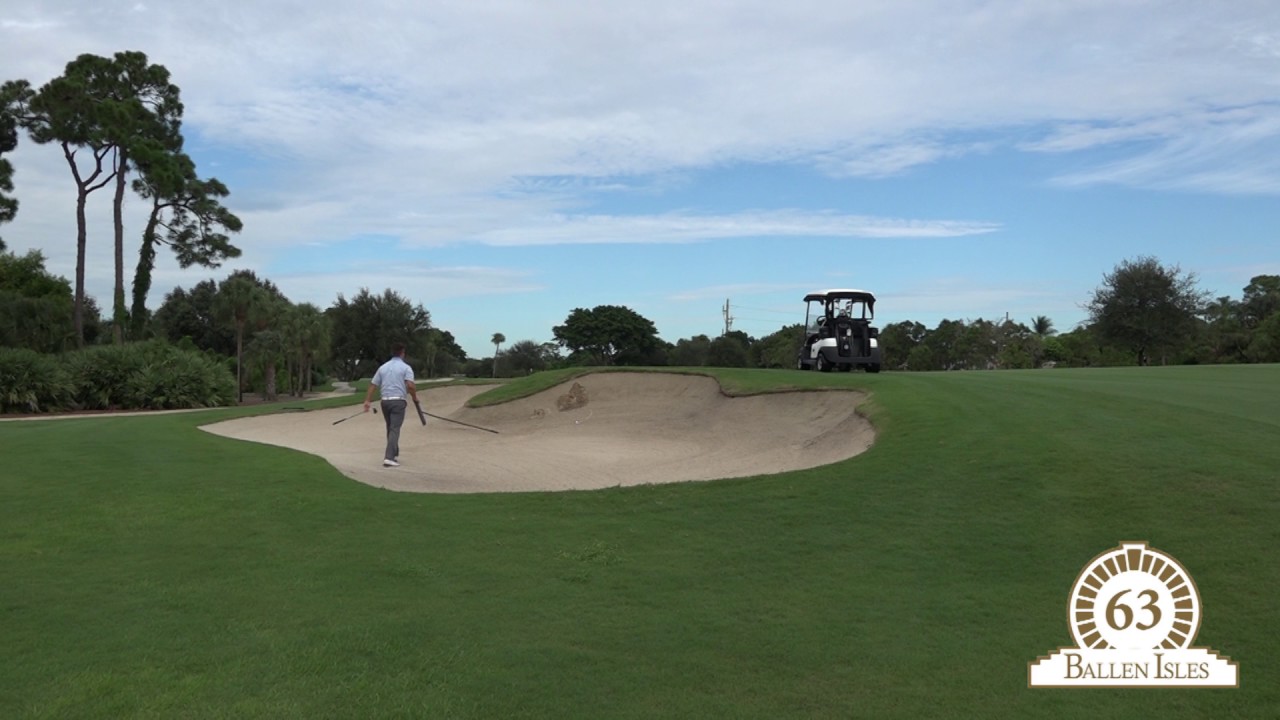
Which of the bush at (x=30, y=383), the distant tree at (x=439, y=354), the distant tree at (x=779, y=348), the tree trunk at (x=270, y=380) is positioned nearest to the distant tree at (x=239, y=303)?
the tree trunk at (x=270, y=380)

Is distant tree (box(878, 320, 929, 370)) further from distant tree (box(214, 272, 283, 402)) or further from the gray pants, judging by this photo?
the gray pants

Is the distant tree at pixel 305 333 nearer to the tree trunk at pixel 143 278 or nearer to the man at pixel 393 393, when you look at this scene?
the tree trunk at pixel 143 278

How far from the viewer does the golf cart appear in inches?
966

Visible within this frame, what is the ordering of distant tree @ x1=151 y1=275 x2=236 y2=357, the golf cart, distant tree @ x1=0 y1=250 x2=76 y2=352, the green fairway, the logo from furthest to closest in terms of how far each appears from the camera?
distant tree @ x1=151 y1=275 x2=236 y2=357 < distant tree @ x1=0 y1=250 x2=76 y2=352 < the golf cart < the logo < the green fairway

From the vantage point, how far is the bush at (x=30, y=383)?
37281 millimetres

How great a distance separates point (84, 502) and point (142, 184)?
53.8 m

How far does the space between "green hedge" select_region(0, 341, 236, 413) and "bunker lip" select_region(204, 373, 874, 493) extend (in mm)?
18333

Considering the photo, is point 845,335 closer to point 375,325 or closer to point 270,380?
point 270,380

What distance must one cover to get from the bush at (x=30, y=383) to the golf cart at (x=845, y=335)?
34973 mm

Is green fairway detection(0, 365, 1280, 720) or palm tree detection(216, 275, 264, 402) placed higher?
palm tree detection(216, 275, 264, 402)

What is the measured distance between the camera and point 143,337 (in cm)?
5669

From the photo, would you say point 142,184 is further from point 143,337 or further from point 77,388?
point 77,388

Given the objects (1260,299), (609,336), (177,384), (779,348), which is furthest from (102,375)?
(1260,299)

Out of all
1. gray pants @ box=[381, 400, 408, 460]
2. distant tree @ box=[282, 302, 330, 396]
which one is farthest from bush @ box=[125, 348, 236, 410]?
gray pants @ box=[381, 400, 408, 460]
